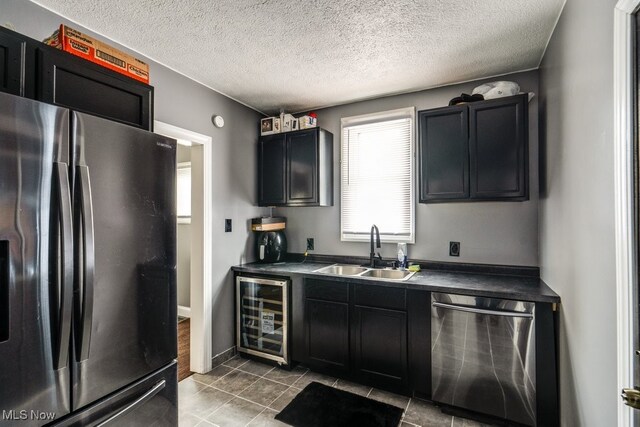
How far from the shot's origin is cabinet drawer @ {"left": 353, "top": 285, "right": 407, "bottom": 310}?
2.35m

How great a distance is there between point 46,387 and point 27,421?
11cm

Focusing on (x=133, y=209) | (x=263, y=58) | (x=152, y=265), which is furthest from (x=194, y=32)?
(x=152, y=265)

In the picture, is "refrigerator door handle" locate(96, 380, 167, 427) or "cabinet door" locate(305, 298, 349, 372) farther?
"cabinet door" locate(305, 298, 349, 372)

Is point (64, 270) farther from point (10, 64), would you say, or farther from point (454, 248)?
point (454, 248)

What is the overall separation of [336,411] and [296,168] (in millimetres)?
2188

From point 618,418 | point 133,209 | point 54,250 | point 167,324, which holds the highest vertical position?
point 133,209

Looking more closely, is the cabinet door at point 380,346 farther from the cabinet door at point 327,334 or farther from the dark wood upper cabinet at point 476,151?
the dark wood upper cabinet at point 476,151

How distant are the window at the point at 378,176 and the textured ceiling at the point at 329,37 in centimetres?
42

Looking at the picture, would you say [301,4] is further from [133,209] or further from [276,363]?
[276,363]

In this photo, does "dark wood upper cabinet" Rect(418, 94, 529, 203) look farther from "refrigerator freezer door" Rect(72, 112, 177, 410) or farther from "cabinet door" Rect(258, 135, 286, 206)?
"refrigerator freezer door" Rect(72, 112, 177, 410)

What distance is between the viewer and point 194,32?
6.65 ft

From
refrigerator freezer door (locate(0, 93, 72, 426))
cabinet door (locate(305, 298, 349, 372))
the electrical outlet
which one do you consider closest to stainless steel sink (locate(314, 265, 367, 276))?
cabinet door (locate(305, 298, 349, 372))

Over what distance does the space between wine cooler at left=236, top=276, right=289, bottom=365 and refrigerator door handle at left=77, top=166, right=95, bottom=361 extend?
1.73 m

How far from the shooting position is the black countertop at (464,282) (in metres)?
1.99
